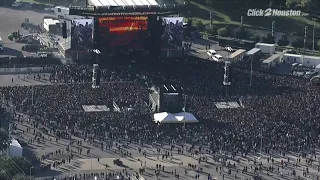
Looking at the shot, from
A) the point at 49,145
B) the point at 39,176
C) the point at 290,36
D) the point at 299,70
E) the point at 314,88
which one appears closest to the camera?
the point at 39,176

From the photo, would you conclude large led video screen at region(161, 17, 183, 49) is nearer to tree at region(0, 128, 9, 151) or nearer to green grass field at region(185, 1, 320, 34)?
green grass field at region(185, 1, 320, 34)

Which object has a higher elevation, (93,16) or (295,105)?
(93,16)

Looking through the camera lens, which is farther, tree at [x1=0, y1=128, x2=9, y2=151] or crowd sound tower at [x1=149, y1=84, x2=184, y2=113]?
crowd sound tower at [x1=149, y1=84, x2=184, y2=113]

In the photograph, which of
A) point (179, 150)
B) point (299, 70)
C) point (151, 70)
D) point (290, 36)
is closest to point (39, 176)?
point (179, 150)

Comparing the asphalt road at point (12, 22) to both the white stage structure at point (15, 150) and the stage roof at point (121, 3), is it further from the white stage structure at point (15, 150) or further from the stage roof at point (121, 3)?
the white stage structure at point (15, 150)

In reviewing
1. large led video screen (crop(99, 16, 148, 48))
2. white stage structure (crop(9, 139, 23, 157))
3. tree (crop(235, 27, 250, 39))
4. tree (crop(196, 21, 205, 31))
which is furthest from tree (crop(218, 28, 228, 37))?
white stage structure (crop(9, 139, 23, 157))

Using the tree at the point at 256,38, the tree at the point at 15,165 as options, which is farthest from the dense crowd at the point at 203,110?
the tree at the point at 256,38

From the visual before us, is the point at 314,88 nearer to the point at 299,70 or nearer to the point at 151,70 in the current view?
the point at 299,70
